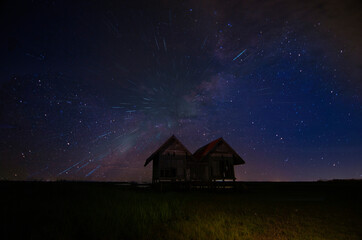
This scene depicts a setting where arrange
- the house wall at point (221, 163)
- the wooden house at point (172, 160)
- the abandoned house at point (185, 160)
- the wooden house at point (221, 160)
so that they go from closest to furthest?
the wooden house at point (172, 160)
the abandoned house at point (185, 160)
the wooden house at point (221, 160)
the house wall at point (221, 163)

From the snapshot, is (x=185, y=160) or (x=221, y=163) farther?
(x=221, y=163)

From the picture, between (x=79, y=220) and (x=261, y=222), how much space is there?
6.83 meters

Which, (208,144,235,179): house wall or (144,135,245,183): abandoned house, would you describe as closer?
(144,135,245,183): abandoned house

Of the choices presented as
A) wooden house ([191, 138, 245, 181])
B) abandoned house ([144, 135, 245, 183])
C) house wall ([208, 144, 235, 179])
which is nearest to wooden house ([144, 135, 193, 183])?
abandoned house ([144, 135, 245, 183])

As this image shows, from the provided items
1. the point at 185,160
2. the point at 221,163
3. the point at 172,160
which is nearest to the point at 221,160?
the point at 221,163

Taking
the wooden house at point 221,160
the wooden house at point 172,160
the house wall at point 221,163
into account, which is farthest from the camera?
the house wall at point 221,163

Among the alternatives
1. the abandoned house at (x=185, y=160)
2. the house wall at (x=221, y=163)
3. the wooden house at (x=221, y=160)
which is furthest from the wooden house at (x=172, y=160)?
the house wall at (x=221, y=163)

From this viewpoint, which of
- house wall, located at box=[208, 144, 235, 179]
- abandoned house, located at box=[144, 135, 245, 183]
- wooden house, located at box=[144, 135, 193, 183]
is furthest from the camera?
house wall, located at box=[208, 144, 235, 179]

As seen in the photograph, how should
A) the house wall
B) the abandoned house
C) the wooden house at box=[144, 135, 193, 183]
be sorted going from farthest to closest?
1. the house wall
2. the abandoned house
3. the wooden house at box=[144, 135, 193, 183]

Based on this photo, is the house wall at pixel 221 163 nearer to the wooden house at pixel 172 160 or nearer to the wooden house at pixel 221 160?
the wooden house at pixel 221 160

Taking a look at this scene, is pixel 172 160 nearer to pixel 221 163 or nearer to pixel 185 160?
pixel 185 160

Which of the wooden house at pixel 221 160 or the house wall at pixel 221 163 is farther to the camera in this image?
the house wall at pixel 221 163

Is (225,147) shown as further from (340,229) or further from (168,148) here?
(340,229)

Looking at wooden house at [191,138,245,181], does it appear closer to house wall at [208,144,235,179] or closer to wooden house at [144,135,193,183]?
house wall at [208,144,235,179]
